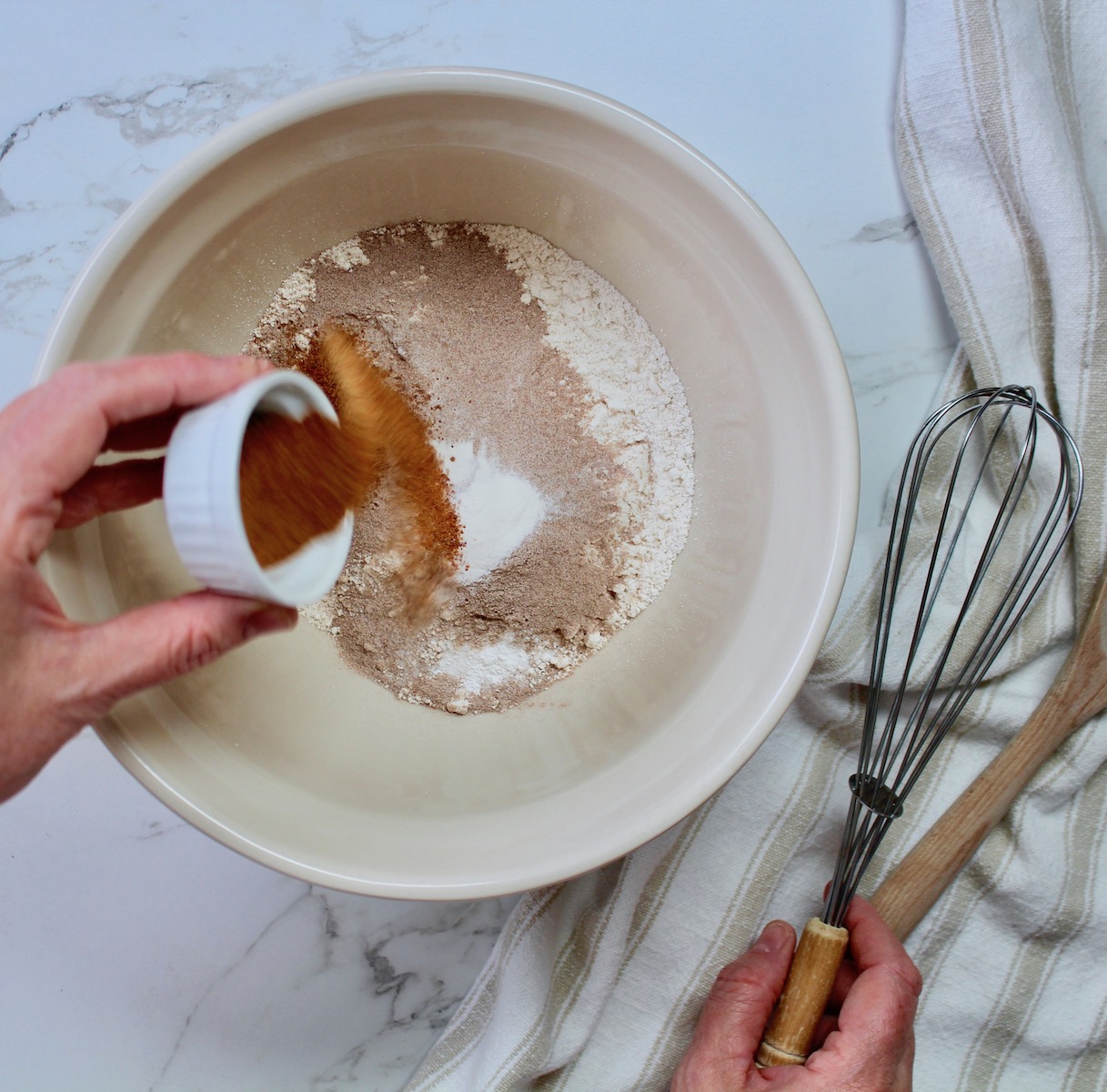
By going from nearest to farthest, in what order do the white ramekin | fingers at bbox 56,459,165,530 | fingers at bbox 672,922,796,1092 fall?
the white ramekin → fingers at bbox 56,459,165,530 → fingers at bbox 672,922,796,1092

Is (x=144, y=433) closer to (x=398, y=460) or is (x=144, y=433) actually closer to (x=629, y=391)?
(x=398, y=460)

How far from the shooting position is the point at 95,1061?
2.93 ft

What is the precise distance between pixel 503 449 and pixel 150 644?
0.37m

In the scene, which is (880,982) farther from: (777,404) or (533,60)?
(533,60)

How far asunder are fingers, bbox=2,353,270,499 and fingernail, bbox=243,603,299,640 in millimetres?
145

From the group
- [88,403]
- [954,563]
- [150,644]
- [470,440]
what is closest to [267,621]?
[150,644]

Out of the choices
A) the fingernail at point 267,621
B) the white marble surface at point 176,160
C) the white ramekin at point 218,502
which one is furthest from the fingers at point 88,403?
the white marble surface at point 176,160

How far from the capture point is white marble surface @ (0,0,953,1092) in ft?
2.75

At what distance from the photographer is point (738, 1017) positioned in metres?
0.78

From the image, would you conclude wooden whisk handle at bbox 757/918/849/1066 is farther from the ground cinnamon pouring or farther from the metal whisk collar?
the ground cinnamon pouring

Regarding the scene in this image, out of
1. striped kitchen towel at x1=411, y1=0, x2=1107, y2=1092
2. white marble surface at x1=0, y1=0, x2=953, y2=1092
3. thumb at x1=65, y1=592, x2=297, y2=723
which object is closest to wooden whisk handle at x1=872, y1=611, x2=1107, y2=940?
striped kitchen towel at x1=411, y1=0, x2=1107, y2=1092

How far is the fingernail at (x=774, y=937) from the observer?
31.7 inches

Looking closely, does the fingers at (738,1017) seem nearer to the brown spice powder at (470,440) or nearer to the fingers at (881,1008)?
the fingers at (881,1008)

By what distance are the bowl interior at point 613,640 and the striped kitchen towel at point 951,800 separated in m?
0.14
